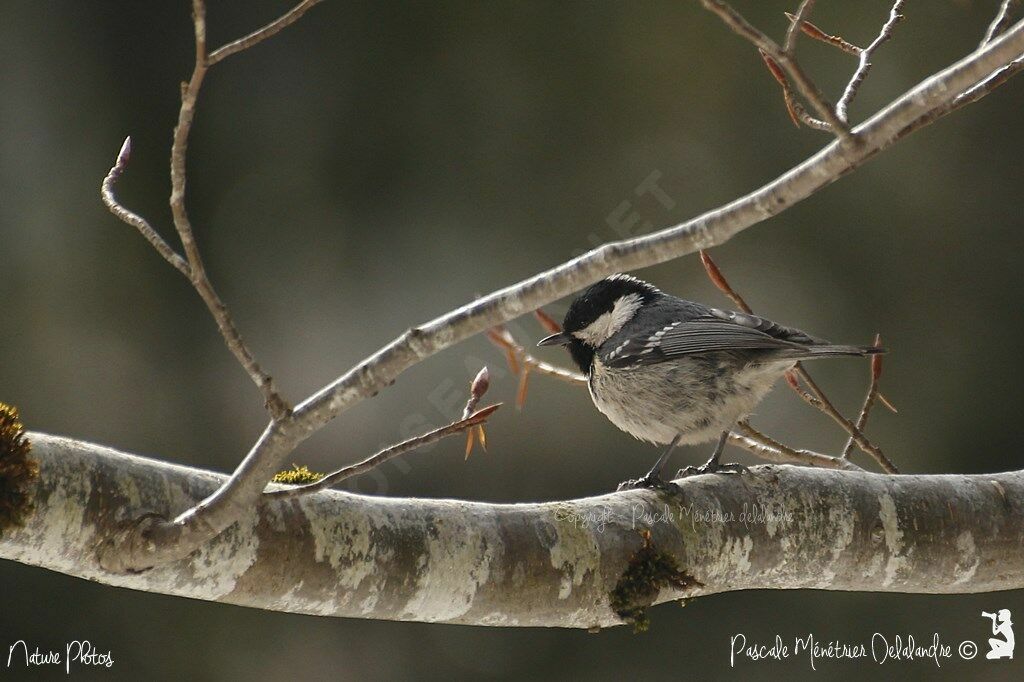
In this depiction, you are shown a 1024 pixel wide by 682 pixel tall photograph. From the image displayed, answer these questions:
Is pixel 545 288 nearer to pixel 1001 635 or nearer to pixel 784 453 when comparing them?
pixel 784 453

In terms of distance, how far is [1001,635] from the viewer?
146 inches

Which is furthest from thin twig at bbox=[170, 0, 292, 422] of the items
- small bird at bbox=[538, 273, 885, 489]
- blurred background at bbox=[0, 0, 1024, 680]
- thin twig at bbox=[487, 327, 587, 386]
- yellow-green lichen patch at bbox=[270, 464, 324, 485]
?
blurred background at bbox=[0, 0, 1024, 680]

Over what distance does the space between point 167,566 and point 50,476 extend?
0.19 meters

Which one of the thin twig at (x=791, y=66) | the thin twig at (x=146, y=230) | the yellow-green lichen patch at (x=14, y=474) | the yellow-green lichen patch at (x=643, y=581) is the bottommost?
the yellow-green lichen patch at (x=643, y=581)

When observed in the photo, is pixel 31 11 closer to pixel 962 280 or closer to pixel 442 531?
pixel 442 531

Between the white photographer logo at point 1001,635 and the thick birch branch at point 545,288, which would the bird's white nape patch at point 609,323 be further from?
the white photographer logo at point 1001,635

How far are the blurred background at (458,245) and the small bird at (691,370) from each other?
4.63 feet

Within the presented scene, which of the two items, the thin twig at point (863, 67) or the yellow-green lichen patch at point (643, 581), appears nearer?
the thin twig at point (863, 67)

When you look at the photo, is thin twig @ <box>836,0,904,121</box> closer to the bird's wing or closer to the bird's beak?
the bird's wing

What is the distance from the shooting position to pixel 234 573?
1.28 meters

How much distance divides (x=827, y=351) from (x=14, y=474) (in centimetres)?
156

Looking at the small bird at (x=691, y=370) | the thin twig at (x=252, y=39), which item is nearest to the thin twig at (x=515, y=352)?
the small bird at (x=691, y=370)

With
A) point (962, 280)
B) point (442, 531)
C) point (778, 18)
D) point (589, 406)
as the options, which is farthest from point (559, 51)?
point (442, 531)

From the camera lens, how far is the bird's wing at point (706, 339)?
2141mm
